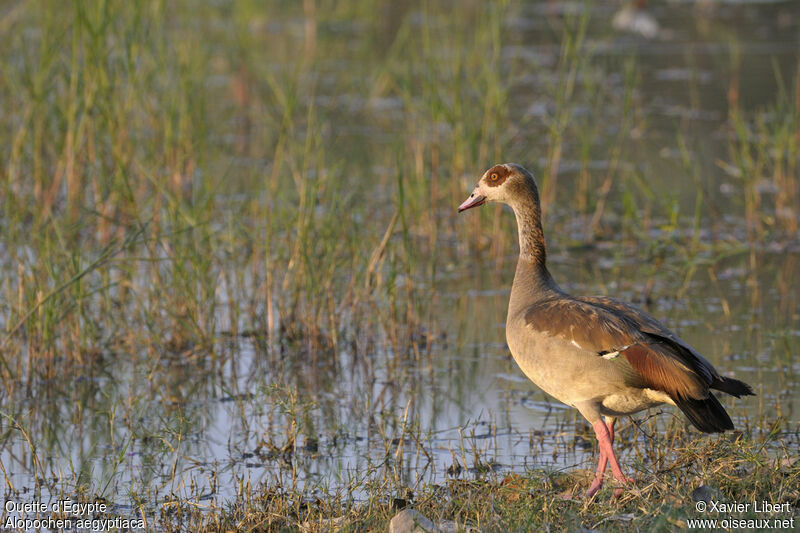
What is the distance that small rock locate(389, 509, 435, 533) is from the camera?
4387mm

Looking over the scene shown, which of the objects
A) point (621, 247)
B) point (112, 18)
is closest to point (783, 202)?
point (621, 247)

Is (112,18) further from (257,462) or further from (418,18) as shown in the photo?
(418,18)

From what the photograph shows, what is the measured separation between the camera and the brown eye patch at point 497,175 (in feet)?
19.9

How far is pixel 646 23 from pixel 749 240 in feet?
32.5

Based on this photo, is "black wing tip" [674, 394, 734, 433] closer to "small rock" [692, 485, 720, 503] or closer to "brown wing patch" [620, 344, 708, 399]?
"brown wing patch" [620, 344, 708, 399]

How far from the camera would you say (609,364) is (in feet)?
16.4

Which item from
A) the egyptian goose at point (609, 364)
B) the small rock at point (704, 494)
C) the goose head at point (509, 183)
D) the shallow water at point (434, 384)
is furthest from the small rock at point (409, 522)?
the goose head at point (509, 183)

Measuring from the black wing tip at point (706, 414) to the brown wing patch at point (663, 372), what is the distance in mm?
41

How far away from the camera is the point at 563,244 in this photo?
31.3 ft

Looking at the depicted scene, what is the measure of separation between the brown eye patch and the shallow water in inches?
49.5

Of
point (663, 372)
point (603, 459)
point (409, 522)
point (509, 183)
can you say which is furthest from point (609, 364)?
point (509, 183)

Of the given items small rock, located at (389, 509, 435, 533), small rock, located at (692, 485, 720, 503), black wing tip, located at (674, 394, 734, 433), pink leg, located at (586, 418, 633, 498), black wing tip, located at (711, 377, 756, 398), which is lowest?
small rock, located at (389, 509, 435, 533)

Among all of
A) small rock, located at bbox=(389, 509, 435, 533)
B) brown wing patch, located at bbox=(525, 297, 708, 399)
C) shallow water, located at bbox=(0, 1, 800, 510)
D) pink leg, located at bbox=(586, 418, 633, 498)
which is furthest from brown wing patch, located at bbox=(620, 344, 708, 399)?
small rock, located at bbox=(389, 509, 435, 533)

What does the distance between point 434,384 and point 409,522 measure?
249 cm
